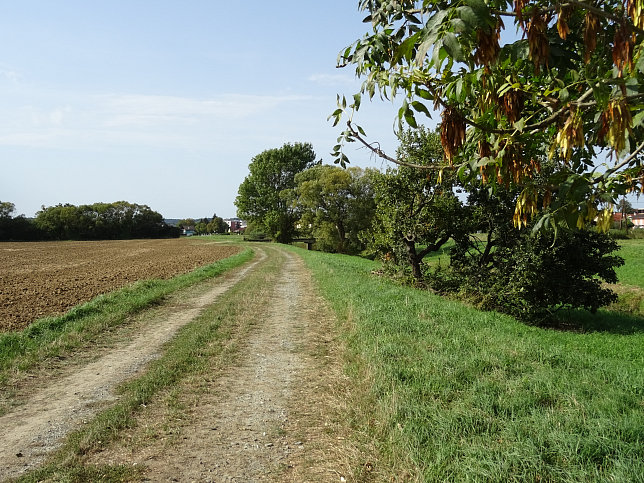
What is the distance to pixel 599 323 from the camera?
49.3 ft

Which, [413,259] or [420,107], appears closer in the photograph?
→ [420,107]

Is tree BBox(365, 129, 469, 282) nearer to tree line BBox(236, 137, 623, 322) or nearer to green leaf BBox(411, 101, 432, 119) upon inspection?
tree line BBox(236, 137, 623, 322)

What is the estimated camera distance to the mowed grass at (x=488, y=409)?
3334mm

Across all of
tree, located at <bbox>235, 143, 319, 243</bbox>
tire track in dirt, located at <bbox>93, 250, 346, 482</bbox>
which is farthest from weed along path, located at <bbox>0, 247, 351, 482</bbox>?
tree, located at <bbox>235, 143, 319, 243</bbox>

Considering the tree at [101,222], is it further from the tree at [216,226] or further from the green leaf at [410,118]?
the green leaf at [410,118]

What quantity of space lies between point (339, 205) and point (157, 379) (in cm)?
4541

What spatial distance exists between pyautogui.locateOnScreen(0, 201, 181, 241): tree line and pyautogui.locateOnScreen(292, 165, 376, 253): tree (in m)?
66.0

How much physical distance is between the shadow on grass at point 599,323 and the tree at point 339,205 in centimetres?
3299

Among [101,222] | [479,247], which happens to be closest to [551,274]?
[479,247]

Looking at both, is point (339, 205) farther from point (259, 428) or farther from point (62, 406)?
Result: point (259, 428)

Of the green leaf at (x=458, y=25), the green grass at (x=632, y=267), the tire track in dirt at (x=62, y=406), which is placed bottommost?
the green grass at (x=632, y=267)

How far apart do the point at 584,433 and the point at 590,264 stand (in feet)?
39.7

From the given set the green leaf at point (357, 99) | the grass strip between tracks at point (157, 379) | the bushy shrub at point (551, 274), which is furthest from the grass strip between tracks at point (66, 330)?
the bushy shrub at point (551, 274)

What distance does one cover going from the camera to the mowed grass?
10.9ft
